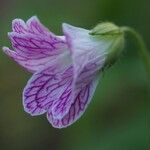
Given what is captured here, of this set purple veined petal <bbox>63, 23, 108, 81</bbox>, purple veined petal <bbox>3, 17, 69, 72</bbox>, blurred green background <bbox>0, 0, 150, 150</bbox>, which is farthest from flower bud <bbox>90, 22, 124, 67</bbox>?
blurred green background <bbox>0, 0, 150, 150</bbox>

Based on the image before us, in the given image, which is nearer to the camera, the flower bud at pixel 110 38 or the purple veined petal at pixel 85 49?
the purple veined petal at pixel 85 49

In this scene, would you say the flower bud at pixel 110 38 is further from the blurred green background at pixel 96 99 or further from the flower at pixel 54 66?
the blurred green background at pixel 96 99

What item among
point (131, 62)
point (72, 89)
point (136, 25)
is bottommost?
point (72, 89)

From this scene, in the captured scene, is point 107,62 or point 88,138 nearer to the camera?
point 107,62

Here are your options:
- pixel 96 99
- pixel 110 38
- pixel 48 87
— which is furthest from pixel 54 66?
pixel 96 99

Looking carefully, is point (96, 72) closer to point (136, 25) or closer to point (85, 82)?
point (85, 82)

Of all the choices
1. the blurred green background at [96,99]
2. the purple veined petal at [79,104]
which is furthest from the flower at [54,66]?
the blurred green background at [96,99]

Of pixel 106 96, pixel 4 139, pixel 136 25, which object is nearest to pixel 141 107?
pixel 106 96
